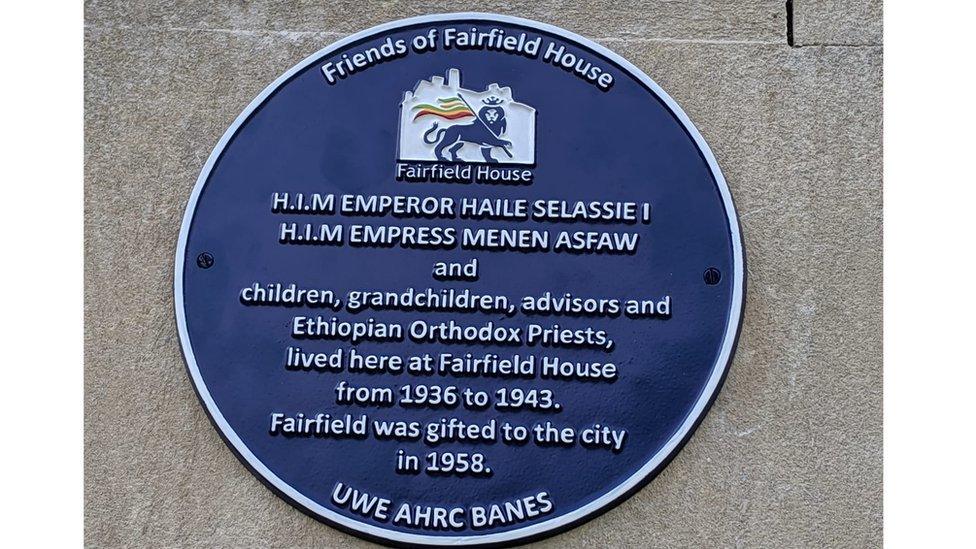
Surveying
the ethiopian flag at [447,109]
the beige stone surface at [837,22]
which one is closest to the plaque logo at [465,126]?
the ethiopian flag at [447,109]

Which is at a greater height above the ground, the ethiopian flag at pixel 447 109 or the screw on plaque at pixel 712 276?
the ethiopian flag at pixel 447 109

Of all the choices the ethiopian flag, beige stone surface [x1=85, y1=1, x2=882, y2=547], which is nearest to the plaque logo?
the ethiopian flag

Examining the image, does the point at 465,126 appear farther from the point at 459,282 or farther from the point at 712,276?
the point at 712,276

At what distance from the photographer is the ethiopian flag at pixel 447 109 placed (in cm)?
355

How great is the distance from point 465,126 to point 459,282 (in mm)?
485

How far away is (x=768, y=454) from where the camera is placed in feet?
11.0

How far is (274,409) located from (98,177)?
94 centimetres

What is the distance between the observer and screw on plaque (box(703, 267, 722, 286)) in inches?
134

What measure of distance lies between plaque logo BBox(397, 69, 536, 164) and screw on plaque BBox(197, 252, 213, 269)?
2.13 feet

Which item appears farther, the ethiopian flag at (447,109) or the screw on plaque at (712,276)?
the ethiopian flag at (447,109)

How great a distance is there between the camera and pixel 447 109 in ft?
11.7

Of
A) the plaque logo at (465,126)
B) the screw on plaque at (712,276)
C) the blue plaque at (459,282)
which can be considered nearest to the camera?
the blue plaque at (459,282)

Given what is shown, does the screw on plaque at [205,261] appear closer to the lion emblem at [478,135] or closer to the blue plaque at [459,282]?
the blue plaque at [459,282]

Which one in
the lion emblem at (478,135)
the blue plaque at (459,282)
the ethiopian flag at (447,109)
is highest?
the ethiopian flag at (447,109)
